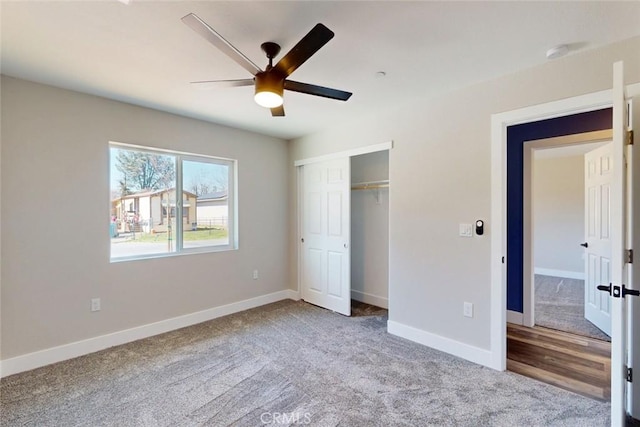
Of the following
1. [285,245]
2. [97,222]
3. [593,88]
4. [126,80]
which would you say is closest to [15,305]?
[97,222]

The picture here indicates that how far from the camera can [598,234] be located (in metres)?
3.45

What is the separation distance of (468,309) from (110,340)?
346 cm

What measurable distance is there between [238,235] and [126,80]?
7.06ft

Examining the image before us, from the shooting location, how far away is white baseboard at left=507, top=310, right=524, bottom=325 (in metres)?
3.60

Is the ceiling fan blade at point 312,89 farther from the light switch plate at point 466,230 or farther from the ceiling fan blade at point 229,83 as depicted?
the light switch plate at point 466,230

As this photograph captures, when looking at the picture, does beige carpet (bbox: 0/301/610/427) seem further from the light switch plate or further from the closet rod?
the closet rod

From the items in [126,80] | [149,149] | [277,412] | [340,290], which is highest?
[126,80]

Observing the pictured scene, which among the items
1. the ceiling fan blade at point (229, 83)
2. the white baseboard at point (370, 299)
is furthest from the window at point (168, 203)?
the white baseboard at point (370, 299)

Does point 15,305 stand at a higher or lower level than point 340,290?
higher

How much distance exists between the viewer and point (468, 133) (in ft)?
8.94

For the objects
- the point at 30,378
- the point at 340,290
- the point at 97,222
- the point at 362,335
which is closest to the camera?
the point at 30,378

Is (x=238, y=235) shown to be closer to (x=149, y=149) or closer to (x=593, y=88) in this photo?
(x=149, y=149)

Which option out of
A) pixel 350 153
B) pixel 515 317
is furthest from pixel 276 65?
pixel 515 317

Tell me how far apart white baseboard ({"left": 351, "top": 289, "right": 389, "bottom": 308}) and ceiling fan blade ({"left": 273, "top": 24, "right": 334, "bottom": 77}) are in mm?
3340
